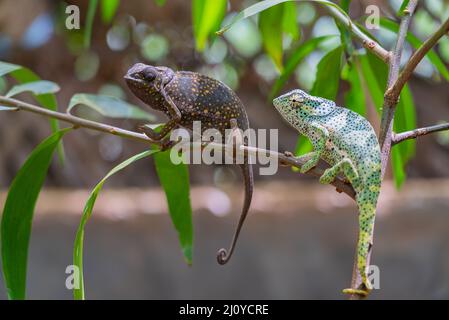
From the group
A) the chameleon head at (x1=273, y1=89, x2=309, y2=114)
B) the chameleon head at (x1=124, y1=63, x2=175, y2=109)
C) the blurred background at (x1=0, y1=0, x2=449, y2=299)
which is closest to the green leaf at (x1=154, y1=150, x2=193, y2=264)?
the chameleon head at (x1=124, y1=63, x2=175, y2=109)

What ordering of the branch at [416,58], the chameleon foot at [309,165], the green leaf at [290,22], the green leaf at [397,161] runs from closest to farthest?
the branch at [416,58] < the chameleon foot at [309,165] < the green leaf at [397,161] < the green leaf at [290,22]

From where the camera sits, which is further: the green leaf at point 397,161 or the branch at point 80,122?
the green leaf at point 397,161

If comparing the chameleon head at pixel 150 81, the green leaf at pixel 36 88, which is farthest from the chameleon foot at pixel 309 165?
→ the green leaf at pixel 36 88

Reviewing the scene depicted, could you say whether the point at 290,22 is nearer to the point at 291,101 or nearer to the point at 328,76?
the point at 328,76

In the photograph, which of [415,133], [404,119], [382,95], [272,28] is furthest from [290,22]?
[415,133]

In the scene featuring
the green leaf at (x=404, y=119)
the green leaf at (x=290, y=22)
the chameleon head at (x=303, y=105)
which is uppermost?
the green leaf at (x=290, y=22)

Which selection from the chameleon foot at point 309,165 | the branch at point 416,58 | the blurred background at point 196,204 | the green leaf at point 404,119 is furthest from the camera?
the blurred background at point 196,204

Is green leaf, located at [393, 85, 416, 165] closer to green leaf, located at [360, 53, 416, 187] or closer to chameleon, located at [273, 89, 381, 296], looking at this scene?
green leaf, located at [360, 53, 416, 187]

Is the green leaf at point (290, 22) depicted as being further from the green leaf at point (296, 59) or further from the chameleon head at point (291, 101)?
the chameleon head at point (291, 101)
